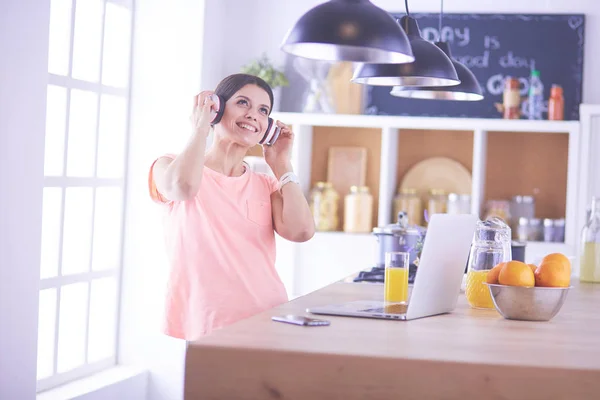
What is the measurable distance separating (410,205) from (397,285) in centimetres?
245

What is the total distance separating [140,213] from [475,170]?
1.78 metres

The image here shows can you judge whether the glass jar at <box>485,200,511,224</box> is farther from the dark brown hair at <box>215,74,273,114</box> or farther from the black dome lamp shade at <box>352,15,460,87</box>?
the dark brown hair at <box>215,74,273,114</box>

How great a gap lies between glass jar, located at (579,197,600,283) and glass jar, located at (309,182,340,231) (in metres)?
1.90

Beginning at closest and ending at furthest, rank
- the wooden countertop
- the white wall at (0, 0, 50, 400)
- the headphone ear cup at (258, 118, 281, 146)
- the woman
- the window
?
the wooden countertop < the woman < the headphone ear cup at (258, 118, 281, 146) < the white wall at (0, 0, 50, 400) < the window

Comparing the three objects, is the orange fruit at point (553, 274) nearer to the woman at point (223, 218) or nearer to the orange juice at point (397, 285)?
the orange juice at point (397, 285)

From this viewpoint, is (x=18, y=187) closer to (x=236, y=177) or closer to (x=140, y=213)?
(x=236, y=177)

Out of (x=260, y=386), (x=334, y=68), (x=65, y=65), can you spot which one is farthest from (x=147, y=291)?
(x=260, y=386)

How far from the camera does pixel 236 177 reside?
280 centimetres

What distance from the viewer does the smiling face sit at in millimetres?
2822

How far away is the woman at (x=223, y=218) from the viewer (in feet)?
8.68

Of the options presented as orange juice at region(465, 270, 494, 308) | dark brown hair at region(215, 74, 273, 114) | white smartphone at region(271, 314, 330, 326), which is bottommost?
white smartphone at region(271, 314, 330, 326)

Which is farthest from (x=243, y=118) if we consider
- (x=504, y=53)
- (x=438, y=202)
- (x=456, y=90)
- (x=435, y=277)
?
(x=504, y=53)

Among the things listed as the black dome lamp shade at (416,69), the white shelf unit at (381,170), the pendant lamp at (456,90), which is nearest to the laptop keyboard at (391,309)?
the black dome lamp shade at (416,69)

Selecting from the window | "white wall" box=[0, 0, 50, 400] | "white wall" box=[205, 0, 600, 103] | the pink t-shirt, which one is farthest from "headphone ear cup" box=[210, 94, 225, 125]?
"white wall" box=[205, 0, 600, 103]
